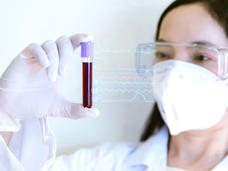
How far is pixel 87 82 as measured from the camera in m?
0.78

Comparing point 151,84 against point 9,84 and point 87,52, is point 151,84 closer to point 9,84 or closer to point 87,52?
point 87,52

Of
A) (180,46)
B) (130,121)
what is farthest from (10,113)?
(130,121)

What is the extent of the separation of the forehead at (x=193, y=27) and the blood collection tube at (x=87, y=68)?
402 millimetres

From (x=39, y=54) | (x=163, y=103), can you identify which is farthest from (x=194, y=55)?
(x=39, y=54)

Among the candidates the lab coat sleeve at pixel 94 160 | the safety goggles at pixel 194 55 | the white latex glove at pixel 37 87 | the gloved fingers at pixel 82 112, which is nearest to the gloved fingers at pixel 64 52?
the white latex glove at pixel 37 87

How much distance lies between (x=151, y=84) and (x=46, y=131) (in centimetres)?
38

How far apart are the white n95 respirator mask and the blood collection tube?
0.95 ft

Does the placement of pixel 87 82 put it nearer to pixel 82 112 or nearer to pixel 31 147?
pixel 82 112

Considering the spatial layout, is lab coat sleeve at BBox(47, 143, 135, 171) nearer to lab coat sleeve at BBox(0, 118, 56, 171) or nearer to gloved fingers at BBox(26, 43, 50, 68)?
lab coat sleeve at BBox(0, 118, 56, 171)

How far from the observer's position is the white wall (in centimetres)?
112

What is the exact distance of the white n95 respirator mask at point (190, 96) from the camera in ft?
3.18

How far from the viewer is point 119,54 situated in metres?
1.08
